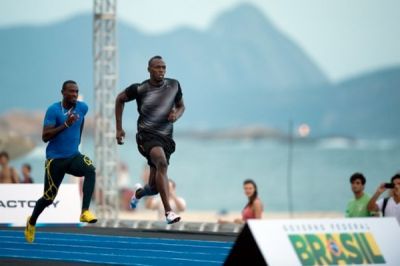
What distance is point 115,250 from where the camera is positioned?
14617 millimetres

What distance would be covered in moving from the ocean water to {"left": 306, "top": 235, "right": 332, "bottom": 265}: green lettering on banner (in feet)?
195

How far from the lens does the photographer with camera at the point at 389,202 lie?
15.0 m

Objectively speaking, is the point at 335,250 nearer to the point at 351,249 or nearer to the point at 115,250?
the point at 351,249

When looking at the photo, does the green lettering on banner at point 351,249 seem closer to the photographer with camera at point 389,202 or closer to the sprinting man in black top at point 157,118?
the sprinting man in black top at point 157,118

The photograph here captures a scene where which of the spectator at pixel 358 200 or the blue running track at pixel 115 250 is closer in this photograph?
the blue running track at pixel 115 250

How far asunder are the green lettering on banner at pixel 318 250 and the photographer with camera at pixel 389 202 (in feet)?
15.9

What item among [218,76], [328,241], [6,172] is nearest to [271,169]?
[218,76]

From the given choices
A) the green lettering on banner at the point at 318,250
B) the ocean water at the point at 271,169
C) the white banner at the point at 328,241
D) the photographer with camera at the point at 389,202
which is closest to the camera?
the white banner at the point at 328,241

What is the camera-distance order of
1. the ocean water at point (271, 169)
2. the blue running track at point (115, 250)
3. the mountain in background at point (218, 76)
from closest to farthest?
the blue running track at point (115, 250) → the ocean water at point (271, 169) → the mountain in background at point (218, 76)

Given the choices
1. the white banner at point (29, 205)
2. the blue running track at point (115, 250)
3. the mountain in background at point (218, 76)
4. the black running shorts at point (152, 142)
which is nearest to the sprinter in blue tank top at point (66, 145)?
the blue running track at point (115, 250)

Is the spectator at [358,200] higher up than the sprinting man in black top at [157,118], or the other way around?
the sprinting man in black top at [157,118]

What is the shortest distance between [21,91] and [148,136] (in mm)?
128554

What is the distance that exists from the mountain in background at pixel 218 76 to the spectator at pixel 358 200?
11935 centimetres

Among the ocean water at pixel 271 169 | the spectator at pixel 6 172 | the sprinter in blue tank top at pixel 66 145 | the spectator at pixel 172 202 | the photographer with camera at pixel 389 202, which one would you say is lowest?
the photographer with camera at pixel 389 202
